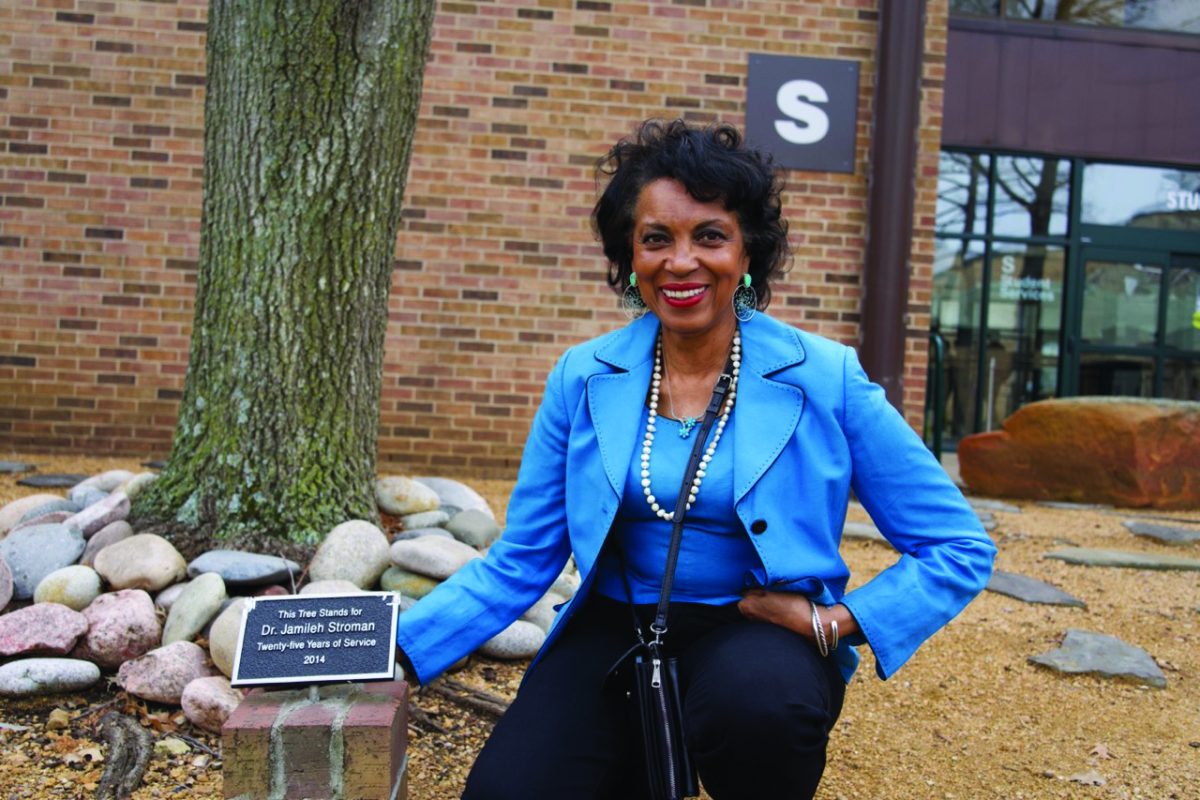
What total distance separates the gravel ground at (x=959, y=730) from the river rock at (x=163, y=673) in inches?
1.8

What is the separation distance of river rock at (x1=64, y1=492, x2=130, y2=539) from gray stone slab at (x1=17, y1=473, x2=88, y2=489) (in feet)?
6.17

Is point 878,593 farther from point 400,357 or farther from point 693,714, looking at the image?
point 400,357

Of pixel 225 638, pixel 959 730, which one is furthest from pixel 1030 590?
pixel 225 638

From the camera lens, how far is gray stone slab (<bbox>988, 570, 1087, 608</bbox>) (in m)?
4.29

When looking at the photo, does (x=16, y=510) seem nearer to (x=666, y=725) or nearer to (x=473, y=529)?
(x=473, y=529)

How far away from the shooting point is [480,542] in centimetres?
397

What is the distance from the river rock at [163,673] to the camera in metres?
2.83

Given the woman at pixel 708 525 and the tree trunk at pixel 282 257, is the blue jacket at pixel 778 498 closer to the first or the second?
the woman at pixel 708 525

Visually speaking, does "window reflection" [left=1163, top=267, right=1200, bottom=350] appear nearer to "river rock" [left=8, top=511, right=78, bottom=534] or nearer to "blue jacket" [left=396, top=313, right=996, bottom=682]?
"blue jacket" [left=396, top=313, right=996, bottom=682]

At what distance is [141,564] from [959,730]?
251 centimetres

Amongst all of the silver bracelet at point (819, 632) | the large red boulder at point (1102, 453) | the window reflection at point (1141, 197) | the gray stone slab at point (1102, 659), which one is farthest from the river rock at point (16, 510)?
Answer: the window reflection at point (1141, 197)

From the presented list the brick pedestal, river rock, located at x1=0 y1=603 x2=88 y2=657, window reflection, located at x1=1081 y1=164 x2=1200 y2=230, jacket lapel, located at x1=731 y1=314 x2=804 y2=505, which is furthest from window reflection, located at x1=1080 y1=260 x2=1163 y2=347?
the brick pedestal

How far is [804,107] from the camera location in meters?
6.64

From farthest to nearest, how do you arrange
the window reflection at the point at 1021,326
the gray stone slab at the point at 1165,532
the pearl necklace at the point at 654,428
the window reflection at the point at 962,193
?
1. the window reflection at the point at 1021,326
2. the window reflection at the point at 962,193
3. the gray stone slab at the point at 1165,532
4. the pearl necklace at the point at 654,428
